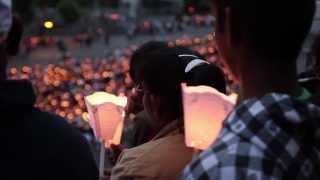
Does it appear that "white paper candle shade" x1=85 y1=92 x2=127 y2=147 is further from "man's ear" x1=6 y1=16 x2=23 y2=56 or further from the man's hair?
the man's hair

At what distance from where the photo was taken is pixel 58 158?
1.62 m

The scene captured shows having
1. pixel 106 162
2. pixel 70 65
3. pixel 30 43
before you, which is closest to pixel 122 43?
pixel 30 43

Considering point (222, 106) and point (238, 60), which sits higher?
point (238, 60)

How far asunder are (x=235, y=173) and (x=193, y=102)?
42 cm

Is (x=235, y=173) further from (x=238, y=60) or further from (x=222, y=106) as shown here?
(x=222, y=106)

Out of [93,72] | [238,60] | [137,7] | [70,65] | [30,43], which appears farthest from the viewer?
[137,7]

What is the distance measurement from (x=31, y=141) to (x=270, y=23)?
1.99 ft

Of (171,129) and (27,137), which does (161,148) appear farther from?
(27,137)

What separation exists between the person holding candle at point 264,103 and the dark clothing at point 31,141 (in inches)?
16.9

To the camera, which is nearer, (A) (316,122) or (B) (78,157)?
(A) (316,122)

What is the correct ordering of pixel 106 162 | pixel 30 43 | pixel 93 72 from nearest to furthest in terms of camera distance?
1. pixel 106 162
2. pixel 93 72
3. pixel 30 43

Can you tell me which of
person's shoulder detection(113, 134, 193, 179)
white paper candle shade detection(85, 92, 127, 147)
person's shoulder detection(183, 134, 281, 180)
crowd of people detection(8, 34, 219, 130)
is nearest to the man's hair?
person's shoulder detection(183, 134, 281, 180)

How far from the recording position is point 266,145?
1.24 m

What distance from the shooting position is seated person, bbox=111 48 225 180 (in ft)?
6.72
